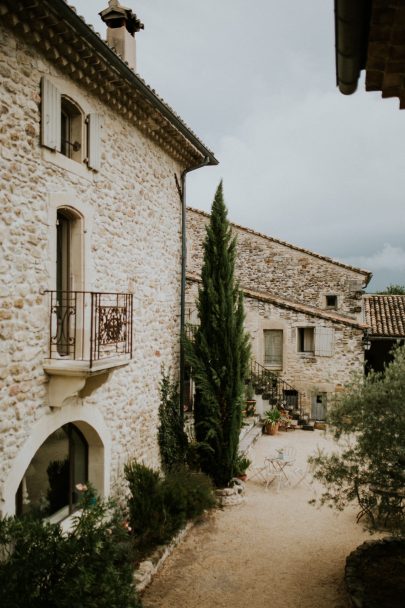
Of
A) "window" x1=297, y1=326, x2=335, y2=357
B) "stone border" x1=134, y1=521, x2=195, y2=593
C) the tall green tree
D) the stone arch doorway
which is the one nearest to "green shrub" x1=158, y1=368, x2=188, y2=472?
the tall green tree

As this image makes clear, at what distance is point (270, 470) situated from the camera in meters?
12.5

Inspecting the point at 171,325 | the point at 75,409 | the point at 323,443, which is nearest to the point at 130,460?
the point at 75,409

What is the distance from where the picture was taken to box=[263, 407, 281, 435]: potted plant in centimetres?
1669

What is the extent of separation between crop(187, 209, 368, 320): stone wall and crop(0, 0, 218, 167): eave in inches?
378

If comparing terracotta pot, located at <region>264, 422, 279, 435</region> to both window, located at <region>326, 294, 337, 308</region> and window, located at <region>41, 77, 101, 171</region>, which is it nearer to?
window, located at <region>326, 294, 337, 308</region>

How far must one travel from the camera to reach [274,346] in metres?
18.2

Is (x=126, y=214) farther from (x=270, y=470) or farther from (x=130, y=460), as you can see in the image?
(x=270, y=470)

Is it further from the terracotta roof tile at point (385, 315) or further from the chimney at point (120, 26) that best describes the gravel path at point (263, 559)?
the terracotta roof tile at point (385, 315)

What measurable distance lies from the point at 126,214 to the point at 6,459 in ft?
15.2

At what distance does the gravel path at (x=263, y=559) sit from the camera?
725 centimetres

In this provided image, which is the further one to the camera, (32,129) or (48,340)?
(48,340)

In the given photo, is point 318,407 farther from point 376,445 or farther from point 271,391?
point 376,445

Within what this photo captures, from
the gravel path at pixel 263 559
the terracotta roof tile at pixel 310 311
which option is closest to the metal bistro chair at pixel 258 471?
the gravel path at pixel 263 559

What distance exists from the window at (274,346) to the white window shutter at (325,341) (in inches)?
54.9
